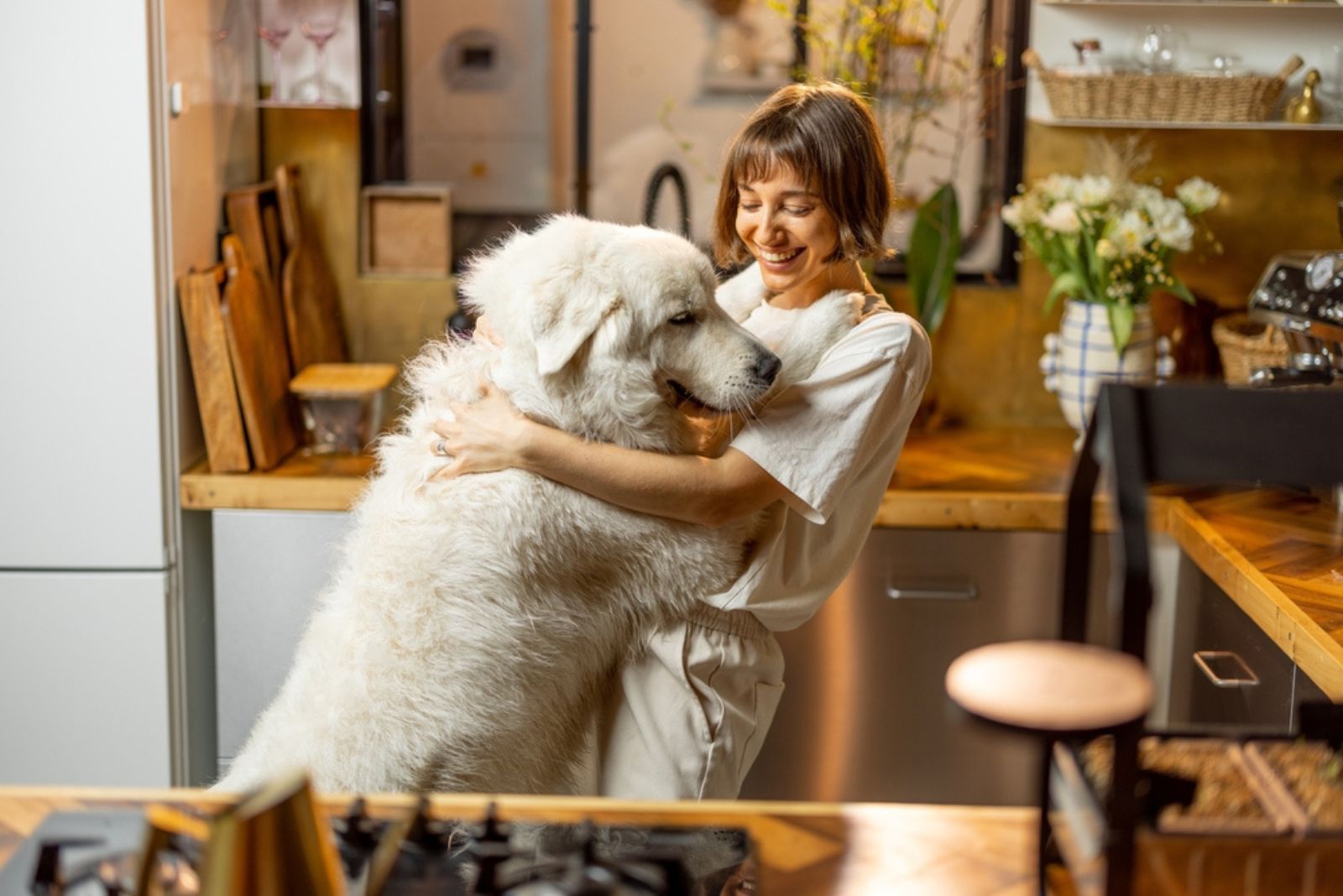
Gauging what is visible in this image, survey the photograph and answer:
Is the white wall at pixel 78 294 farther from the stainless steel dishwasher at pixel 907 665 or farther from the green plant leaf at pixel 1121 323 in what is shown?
the green plant leaf at pixel 1121 323

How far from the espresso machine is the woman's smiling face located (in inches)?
43.6

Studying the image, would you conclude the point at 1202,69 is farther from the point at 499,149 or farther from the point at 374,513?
the point at 374,513

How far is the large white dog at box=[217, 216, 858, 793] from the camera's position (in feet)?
5.58

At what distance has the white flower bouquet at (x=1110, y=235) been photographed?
2990 mm

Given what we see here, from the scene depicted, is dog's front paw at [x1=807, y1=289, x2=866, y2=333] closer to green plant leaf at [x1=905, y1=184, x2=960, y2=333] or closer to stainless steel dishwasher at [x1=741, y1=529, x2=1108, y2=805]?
stainless steel dishwasher at [x1=741, y1=529, x2=1108, y2=805]

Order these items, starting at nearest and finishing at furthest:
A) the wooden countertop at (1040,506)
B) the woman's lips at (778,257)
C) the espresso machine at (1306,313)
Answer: the woman's lips at (778,257) → the wooden countertop at (1040,506) → the espresso machine at (1306,313)

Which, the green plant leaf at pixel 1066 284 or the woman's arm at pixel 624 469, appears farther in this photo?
the green plant leaf at pixel 1066 284

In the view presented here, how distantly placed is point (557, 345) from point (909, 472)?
150 cm

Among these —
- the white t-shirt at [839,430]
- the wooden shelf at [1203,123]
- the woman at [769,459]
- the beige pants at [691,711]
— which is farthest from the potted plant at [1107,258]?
the beige pants at [691,711]

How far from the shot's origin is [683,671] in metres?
1.81

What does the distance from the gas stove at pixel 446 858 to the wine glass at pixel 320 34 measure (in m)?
2.27

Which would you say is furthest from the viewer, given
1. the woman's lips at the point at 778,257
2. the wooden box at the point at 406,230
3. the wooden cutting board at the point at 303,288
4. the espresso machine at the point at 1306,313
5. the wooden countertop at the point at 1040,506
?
the wooden box at the point at 406,230

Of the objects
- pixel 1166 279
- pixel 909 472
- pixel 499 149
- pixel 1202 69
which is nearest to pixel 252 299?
pixel 499 149

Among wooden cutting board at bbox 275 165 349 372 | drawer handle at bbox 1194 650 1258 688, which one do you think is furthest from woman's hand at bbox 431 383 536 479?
wooden cutting board at bbox 275 165 349 372
